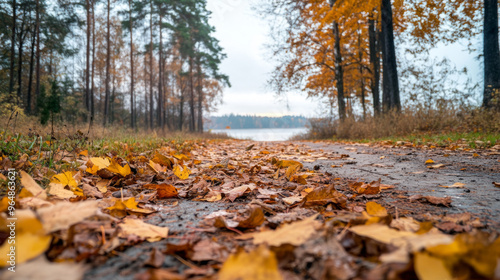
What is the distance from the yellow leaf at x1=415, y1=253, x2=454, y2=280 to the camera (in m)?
0.45

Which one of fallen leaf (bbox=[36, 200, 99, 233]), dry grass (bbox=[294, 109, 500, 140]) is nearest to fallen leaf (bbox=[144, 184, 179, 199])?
fallen leaf (bbox=[36, 200, 99, 233])

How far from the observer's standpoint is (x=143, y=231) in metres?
0.83

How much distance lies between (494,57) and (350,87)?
9323 mm

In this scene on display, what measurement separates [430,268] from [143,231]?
31.4 inches

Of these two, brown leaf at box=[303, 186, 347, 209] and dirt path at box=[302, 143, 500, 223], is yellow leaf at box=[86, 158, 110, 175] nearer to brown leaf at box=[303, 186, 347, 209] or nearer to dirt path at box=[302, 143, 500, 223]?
brown leaf at box=[303, 186, 347, 209]

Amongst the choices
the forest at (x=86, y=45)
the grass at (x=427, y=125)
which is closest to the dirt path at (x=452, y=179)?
the grass at (x=427, y=125)

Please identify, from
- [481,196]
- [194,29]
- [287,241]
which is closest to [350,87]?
[194,29]

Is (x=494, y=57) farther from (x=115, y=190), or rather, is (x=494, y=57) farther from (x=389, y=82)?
(x=115, y=190)

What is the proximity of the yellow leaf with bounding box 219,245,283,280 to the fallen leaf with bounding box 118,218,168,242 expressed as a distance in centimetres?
41

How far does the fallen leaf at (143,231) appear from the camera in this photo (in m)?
0.80

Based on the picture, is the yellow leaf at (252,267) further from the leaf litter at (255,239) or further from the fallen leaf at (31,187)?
the fallen leaf at (31,187)

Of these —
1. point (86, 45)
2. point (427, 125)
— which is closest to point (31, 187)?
point (427, 125)

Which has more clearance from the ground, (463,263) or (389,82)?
(389,82)

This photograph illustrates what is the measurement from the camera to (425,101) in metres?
7.66
